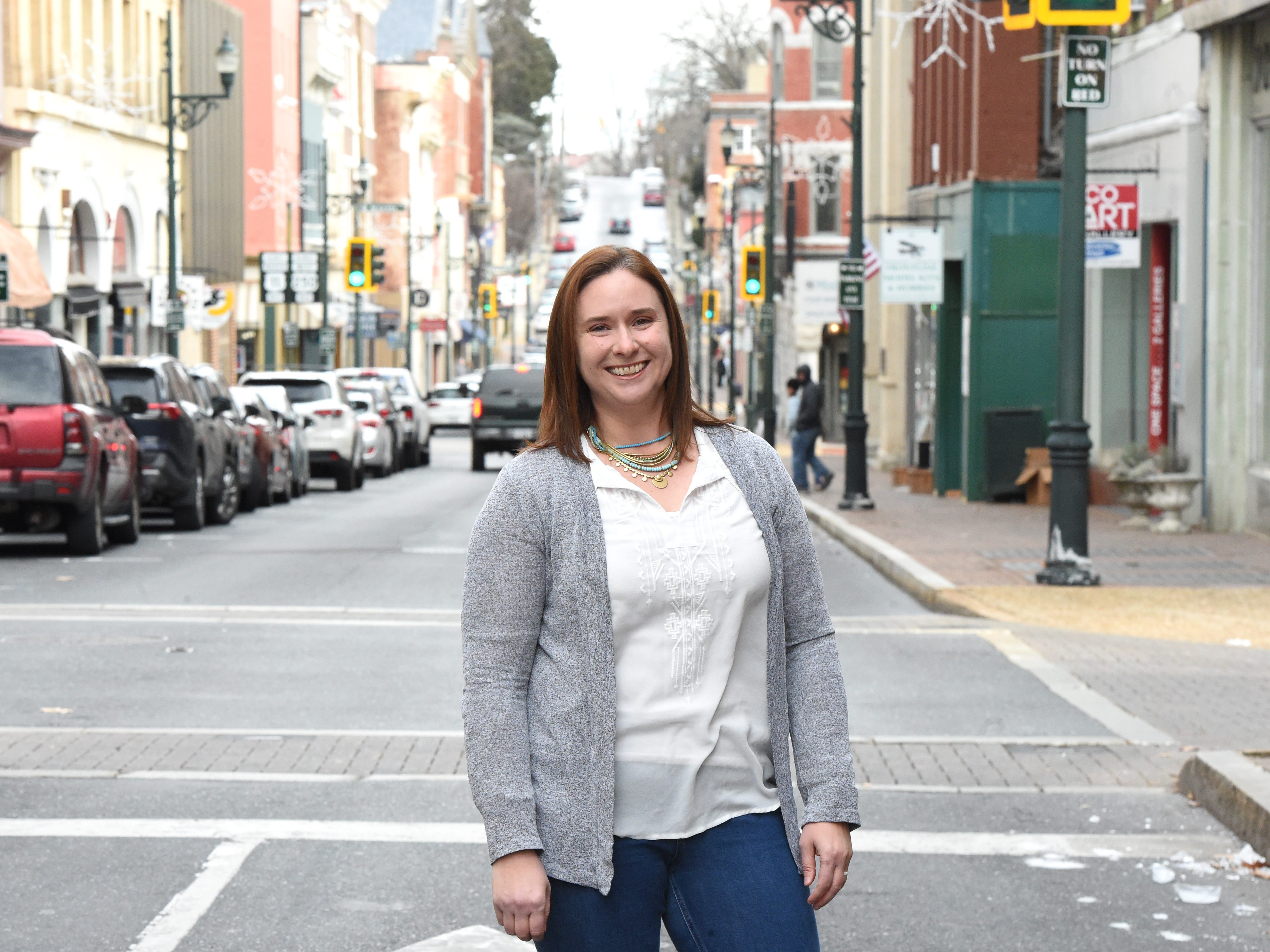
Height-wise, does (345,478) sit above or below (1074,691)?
below

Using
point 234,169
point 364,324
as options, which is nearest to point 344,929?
point 234,169

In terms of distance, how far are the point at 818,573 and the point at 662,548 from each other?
321mm

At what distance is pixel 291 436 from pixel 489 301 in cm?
7304

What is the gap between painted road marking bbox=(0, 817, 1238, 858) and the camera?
24.2 ft

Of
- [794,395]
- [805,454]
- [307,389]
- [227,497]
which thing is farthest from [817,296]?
[227,497]

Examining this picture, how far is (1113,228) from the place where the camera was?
19375mm

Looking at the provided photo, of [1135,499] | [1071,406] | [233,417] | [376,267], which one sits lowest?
[1135,499]

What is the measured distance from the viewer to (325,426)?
32.8m

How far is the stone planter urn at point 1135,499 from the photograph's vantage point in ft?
68.9

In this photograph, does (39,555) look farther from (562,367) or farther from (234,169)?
(234,169)

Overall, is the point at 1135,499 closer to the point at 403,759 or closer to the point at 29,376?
the point at 29,376

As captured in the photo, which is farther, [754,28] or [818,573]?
[754,28]

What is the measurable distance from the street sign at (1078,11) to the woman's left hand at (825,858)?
12421mm

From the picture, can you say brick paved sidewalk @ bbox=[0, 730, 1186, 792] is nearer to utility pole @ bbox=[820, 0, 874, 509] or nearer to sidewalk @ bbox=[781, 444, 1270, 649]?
sidewalk @ bbox=[781, 444, 1270, 649]
